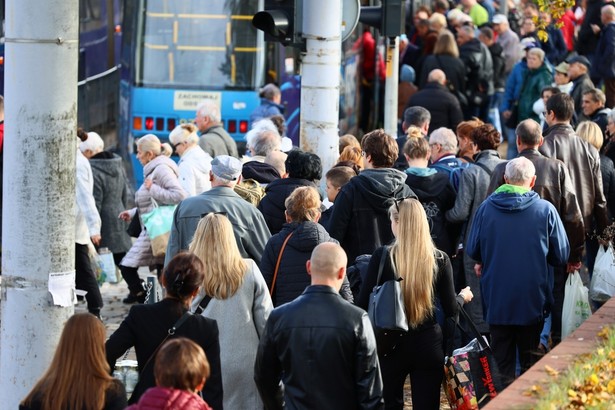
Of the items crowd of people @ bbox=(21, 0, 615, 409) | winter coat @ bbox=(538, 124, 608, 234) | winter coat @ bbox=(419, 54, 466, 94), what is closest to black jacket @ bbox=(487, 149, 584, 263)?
crowd of people @ bbox=(21, 0, 615, 409)

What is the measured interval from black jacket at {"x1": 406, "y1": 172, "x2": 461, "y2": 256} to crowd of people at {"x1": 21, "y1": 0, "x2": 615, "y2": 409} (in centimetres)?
1

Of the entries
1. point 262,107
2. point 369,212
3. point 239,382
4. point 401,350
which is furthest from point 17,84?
point 262,107

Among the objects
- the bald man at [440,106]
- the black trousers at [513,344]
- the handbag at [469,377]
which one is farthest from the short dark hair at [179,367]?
the bald man at [440,106]

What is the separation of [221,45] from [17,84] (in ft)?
44.4

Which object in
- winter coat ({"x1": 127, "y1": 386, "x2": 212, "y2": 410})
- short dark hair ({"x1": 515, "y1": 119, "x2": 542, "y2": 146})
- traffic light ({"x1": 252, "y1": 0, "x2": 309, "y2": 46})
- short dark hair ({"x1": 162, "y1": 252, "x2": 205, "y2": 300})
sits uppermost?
traffic light ({"x1": 252, "y1": 0, "x2": 309, "y2": 46})

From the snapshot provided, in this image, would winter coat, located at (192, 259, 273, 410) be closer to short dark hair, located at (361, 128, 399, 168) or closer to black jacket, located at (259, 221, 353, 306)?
black jacket, located at (259, 221, 353, 306)

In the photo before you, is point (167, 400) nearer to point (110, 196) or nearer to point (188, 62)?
point (110, 196)

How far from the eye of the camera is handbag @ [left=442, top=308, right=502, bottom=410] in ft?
26.2

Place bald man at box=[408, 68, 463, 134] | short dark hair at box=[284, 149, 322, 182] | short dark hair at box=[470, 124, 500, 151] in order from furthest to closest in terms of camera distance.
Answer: bald man at box=[408, 68, 463, 134] → short dark hair at box=[470, 124, 500, 151] → short dark hair at box=[284, 149, 322, 182]

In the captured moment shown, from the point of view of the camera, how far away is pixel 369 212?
9156 mm

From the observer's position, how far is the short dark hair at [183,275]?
6391 millimetres

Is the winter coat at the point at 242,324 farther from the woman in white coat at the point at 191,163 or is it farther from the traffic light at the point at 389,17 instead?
the traffic light at the point at 389,17

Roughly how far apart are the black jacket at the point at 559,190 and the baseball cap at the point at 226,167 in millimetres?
2043

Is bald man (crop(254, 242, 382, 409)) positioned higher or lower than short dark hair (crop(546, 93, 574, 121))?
lower
